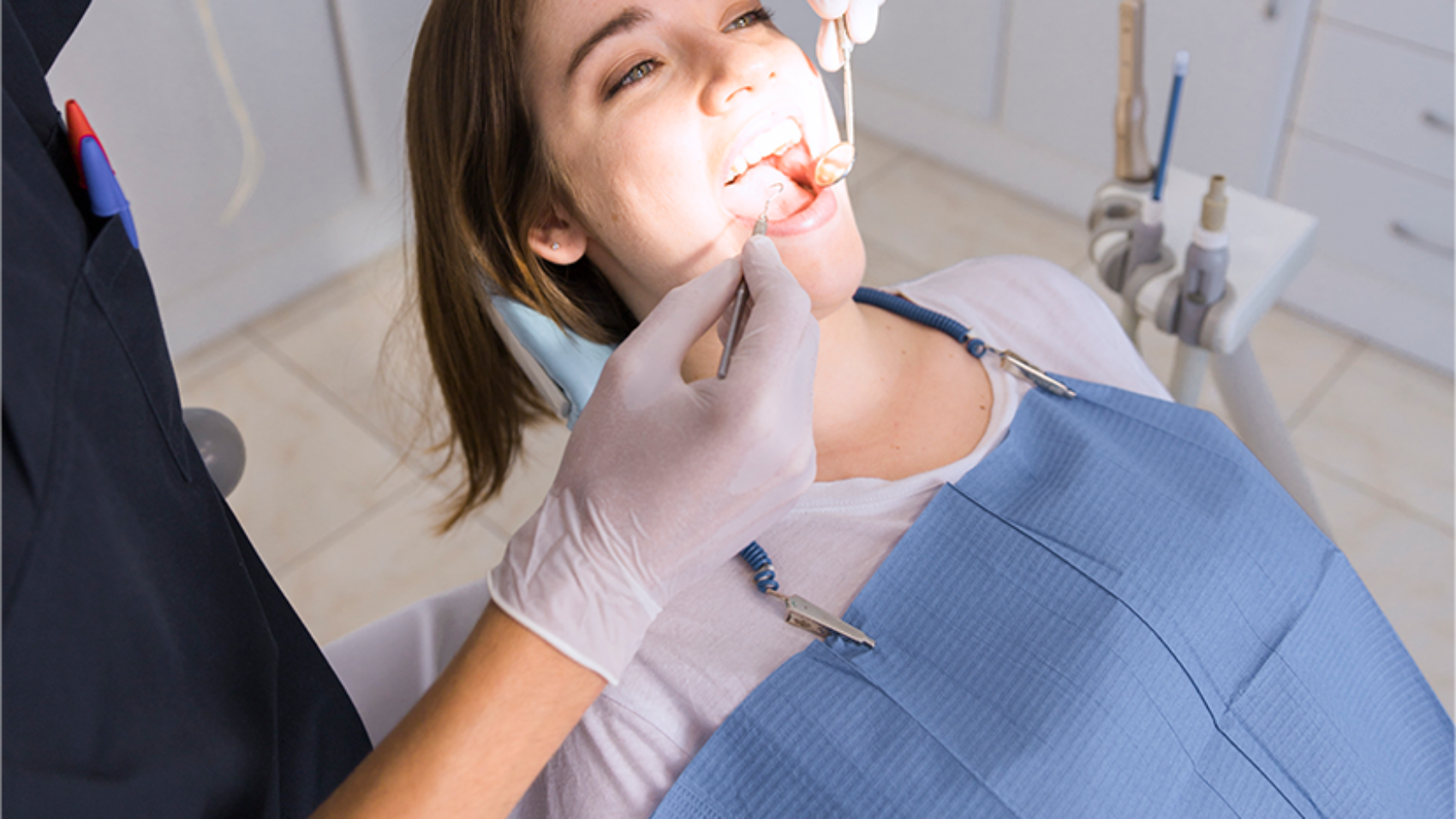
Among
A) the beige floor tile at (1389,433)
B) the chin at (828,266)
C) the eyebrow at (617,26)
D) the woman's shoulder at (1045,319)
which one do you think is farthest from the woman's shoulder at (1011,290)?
the beige floor tile at (1389,433)

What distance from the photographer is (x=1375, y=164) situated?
2.46 meters

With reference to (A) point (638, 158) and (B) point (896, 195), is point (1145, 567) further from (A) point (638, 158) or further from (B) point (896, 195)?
(B) point (896, 195)

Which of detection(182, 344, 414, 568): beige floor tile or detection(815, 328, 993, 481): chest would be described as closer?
detection(815, 328, 993, 481): chest

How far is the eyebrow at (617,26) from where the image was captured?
1118 mm

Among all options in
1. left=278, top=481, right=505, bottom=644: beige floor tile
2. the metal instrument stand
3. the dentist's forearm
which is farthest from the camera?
left=278, top=481, right=505, bottom=644: beige floor tile

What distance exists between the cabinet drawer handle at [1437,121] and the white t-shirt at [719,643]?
5.30 feet

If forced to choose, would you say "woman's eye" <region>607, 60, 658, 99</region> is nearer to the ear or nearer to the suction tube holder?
the ear

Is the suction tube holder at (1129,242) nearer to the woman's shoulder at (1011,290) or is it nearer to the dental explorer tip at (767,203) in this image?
the woman's shoulder at (1011,290)

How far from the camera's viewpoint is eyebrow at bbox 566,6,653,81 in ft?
3.67

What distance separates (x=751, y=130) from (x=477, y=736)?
0.64m

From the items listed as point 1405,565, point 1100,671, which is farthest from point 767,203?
point 1405,565

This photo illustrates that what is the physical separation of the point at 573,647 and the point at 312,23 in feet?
7.14

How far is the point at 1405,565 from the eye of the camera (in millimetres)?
2223

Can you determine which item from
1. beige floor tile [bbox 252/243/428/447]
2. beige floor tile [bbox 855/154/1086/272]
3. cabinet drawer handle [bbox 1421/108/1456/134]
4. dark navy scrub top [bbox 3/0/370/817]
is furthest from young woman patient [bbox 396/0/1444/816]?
beige floor tile [bbox 855/154/1086/272]
